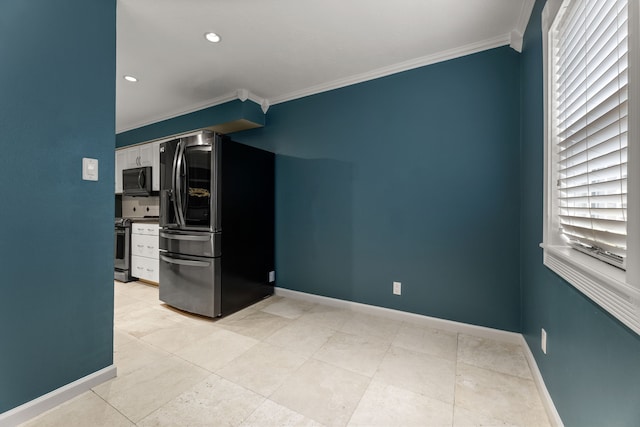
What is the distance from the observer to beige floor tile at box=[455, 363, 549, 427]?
137cm

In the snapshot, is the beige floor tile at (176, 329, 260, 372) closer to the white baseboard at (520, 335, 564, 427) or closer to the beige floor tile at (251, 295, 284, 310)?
the beige floor tile at (251, 295, 284, 310)

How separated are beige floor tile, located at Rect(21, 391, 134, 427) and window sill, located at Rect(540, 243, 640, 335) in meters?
2.04

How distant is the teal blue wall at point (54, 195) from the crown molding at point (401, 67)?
1.83m

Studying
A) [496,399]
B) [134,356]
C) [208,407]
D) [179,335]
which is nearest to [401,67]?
[496,399]

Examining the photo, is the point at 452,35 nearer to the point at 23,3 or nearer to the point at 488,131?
the point at 488,131

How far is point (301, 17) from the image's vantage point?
6.42ft

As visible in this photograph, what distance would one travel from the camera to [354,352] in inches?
79.6

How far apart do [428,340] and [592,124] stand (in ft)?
→ 5.95

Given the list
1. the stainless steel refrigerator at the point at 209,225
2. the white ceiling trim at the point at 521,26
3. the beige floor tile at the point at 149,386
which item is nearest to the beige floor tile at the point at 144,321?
the stainless steel refrigerator at the point at 209,225

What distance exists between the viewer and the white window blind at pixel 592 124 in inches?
34.0

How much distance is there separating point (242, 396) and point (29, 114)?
6.14 feet

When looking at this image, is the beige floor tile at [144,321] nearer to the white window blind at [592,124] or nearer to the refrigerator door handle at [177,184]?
Result: the refrigerator door handle at [177,184]

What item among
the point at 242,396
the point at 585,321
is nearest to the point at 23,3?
the point at 242,396

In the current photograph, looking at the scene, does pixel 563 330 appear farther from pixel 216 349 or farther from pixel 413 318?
pixel 216 349
